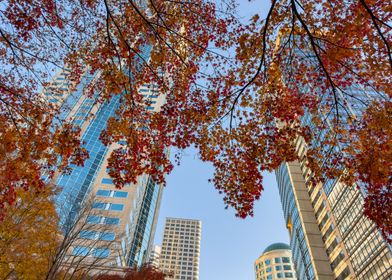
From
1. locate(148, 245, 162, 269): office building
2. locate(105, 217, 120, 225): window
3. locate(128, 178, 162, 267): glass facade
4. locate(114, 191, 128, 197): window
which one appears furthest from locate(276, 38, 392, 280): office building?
locate(128, 178, 162, 267): glass facade

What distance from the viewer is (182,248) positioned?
487 ft

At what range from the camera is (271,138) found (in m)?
7.39

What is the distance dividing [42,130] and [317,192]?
53984mm

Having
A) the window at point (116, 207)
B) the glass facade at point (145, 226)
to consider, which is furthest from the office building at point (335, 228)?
the glass facade at point (145, 226)

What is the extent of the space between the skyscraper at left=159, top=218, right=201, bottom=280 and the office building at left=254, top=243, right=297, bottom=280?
54.5 meters

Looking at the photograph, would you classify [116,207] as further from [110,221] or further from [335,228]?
[335,228]

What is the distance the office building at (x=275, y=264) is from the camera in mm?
86938

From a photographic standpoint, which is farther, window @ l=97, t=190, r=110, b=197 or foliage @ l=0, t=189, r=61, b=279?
window @ l=97, t=190, r=110, b=197

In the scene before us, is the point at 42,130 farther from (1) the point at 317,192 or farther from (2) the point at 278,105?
(1) the point at 317,192

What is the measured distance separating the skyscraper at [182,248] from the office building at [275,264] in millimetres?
54451

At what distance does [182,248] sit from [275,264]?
72.0m

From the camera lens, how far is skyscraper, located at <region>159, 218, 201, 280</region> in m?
139

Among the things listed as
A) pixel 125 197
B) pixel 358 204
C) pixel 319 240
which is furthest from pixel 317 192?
pixel 125 197

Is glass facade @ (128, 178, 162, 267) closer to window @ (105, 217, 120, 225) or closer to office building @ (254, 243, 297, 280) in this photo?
window @ (105, 217, 120, 225)
